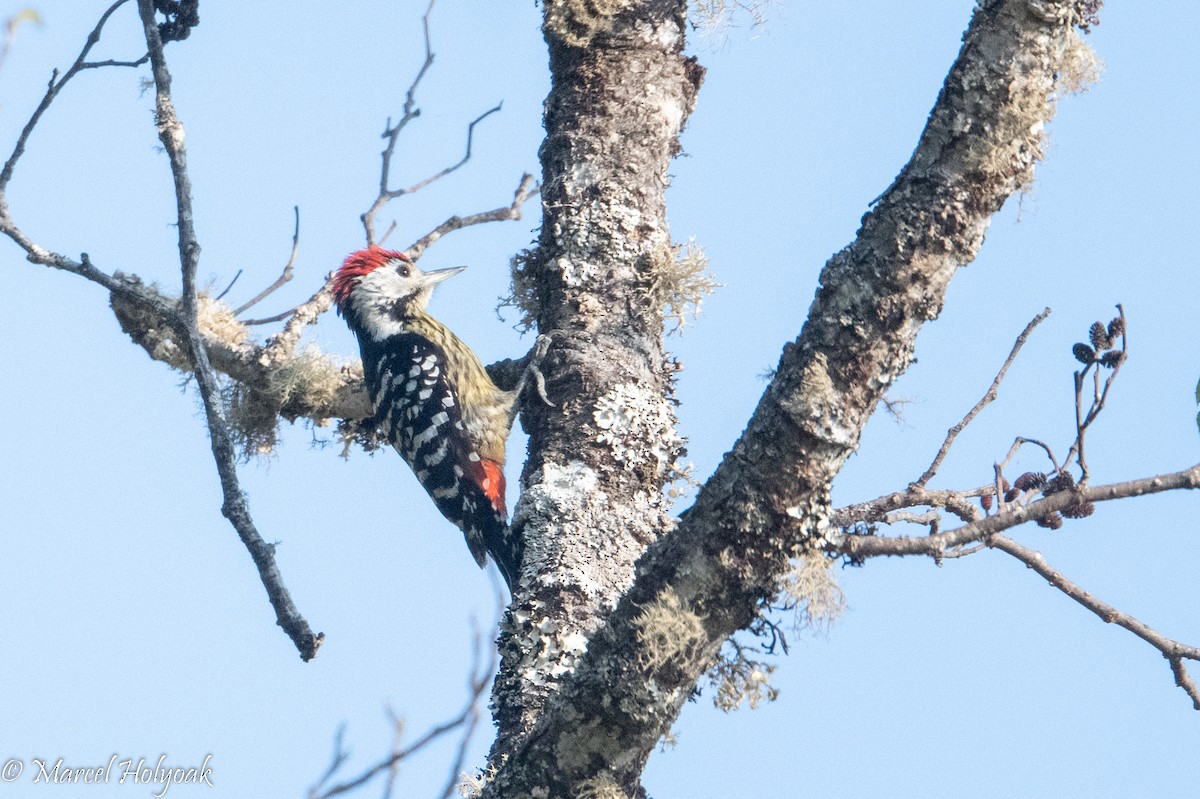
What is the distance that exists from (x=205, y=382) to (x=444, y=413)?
2.17 meters

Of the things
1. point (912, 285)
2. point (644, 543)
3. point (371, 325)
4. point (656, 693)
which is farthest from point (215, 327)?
point (912, 285)

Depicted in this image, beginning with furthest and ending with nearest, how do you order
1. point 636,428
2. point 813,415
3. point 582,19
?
point 582,19 < point 636,428 < point 813,415

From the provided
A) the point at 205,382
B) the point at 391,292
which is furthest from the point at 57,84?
the point at 391,292

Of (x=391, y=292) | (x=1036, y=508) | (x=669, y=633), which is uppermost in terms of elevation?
(x=391, y=292)

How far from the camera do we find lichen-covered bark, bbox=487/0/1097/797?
2.20m

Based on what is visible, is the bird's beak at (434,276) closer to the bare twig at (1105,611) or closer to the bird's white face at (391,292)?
the bird's white face at (391,292)

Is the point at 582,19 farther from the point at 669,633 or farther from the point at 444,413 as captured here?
the point at 669,633

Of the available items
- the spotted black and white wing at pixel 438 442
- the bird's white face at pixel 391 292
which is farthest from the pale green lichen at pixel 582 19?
the bird's white face at pixel 391 292

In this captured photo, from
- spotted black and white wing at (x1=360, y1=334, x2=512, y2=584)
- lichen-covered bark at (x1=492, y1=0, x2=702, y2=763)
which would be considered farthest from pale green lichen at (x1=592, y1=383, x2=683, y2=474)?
spotted black and white wing at (x1=360, y1=334, x2=512, y2=584)

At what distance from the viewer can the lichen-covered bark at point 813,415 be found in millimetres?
2197

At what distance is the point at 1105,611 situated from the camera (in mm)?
2650

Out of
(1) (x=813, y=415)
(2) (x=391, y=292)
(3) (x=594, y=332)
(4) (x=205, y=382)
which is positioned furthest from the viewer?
(2) (x=391, y=292)

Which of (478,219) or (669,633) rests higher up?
(478,219)

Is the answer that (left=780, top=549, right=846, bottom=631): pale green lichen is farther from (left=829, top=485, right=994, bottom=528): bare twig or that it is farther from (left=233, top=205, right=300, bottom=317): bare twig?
(left=233, top=205, right=300, bottom=317): bare twig
